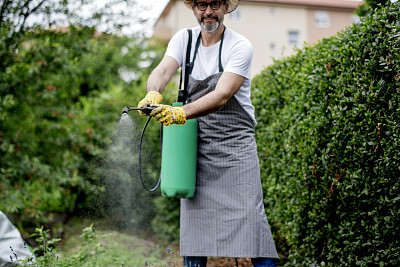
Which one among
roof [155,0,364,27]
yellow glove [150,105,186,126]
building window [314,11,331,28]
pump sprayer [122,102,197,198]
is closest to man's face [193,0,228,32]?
pump sprayer [122,102,197,198]

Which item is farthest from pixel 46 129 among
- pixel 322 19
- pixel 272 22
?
pixel 322 19

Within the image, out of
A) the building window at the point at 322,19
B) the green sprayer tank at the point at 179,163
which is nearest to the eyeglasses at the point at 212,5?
the green sprayer tank at the point at 179,163

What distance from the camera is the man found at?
2490 mm

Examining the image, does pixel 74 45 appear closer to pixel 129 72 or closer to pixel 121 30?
pixel 121 30

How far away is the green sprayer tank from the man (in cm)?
12

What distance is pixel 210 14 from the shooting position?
254 cm

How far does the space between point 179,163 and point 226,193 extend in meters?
0.32

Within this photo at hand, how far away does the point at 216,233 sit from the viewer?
2.58 meters

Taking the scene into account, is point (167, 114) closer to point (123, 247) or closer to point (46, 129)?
point (123, 247)

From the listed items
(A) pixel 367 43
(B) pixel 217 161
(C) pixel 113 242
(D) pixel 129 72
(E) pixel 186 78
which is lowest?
(C) pixel 113 242

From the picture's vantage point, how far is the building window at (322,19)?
2853cm

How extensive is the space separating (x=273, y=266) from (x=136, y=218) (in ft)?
13.6

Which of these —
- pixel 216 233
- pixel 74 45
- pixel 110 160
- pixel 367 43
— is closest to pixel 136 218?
pixel 110 160

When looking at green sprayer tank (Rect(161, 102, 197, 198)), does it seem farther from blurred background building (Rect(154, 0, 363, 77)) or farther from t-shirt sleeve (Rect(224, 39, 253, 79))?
blurred background building (Rect(154, 0, 363, 77))
